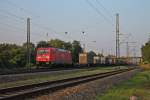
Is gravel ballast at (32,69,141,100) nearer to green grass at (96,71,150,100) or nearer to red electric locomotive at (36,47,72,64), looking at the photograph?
green grass at (96,71,150,100)

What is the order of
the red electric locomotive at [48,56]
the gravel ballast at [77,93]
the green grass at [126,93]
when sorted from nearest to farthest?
the gravel ballast at [77,93], the green grass at [126,93], the red electric locomotive at [48,56]

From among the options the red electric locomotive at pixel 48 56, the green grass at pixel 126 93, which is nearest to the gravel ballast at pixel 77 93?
the green grass at pixel 126 93

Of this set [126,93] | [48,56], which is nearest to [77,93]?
[126,93]

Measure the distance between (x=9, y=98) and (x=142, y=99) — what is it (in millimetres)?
5801

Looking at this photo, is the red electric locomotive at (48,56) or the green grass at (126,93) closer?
the green grass at (126,93)

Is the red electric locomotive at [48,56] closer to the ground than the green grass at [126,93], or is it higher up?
higher up

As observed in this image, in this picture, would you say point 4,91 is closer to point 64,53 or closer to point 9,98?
point 9,98

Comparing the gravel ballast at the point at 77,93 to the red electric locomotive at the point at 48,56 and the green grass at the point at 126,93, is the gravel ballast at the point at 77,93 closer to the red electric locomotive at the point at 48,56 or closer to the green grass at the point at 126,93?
the green grass at the point at 126,93

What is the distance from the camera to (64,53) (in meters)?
65.9

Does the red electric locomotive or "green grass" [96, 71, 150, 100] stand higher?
the red electric locomotive

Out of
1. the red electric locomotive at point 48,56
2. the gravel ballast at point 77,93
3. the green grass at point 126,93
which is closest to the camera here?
the gravel ballast at point 77,93

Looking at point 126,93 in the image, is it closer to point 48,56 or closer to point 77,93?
point 77,93

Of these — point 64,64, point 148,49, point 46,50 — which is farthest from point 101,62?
point 148,49

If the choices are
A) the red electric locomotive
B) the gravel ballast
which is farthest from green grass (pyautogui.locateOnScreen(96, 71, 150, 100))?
the red electric locomotive
